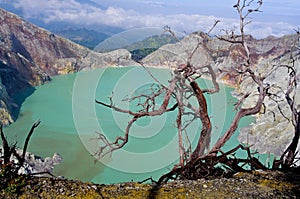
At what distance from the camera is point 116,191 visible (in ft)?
5.42

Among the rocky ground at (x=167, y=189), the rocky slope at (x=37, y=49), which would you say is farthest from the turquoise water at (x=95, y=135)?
the rocky slope at (x=37, y=49)

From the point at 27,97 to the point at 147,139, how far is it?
24565 millimetres

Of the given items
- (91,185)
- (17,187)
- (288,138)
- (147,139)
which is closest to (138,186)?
(91,185)

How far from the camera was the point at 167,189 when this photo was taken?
1.69 m

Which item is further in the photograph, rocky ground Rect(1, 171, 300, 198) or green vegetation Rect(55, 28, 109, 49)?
green vegetation Rect(55, 28, 109, 49)

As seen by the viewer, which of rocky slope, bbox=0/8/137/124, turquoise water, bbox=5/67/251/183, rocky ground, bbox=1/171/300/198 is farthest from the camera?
rocky slope, bbox=0/8/137/124

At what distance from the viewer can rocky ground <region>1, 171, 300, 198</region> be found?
1570 mm

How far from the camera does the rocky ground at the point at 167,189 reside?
5.15 feet

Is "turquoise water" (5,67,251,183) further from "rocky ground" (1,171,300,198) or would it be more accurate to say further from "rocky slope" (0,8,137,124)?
"rocky slope" (0,8,137,124)

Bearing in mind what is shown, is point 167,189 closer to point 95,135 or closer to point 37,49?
point 95,135

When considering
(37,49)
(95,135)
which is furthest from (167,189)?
(37,49)

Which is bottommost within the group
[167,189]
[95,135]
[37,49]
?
[95,135]

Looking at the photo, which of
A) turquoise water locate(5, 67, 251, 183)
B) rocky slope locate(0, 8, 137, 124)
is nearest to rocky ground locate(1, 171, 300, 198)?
turquoise water locate(5, 67, 251, 183)

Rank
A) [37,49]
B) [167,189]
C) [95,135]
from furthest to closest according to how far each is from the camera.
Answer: [37,49] → [95,135] → [167,189]
